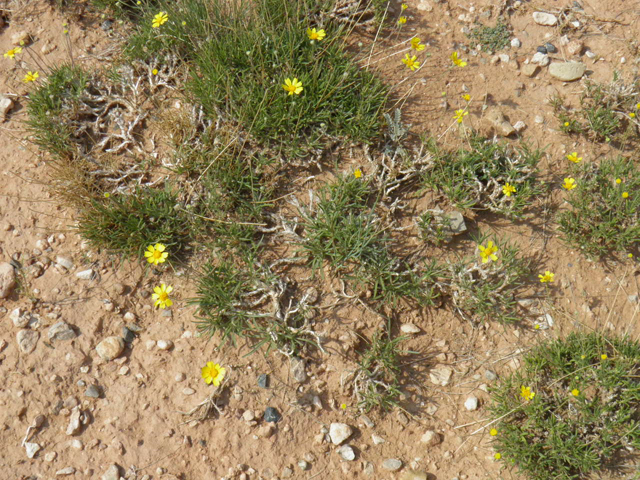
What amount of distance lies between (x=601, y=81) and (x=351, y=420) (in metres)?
3.15

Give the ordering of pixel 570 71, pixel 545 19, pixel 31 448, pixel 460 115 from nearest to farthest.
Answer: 1. pixel 31 448
2. pixel 460 115
3. pixel 570 71
4. pixel 545 19

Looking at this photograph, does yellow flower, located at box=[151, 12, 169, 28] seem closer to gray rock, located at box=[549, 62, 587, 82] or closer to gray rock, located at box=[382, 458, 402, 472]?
gray rock, located at box=[549, 62, 587, 82]

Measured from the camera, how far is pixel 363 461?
121 inches

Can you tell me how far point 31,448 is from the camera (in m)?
3.00

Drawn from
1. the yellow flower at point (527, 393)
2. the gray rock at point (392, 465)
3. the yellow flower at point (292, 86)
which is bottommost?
the gray rock at point (392, 465)

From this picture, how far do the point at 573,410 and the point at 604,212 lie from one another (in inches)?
52.4

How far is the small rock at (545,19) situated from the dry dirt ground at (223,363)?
34.1 inches

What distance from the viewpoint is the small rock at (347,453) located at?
3.07 meters

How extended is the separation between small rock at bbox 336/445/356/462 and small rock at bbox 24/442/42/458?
171cm

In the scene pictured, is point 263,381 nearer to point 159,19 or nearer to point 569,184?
point 569,184

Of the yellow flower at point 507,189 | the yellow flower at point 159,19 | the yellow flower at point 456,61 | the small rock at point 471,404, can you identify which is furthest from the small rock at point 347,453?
the yellow flower at point 159,19

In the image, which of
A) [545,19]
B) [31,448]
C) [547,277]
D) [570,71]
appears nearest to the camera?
[31,448]

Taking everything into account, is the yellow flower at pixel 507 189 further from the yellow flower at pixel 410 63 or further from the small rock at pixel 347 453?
the small rock at pixel 347 453

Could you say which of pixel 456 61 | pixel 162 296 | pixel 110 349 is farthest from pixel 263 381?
pixel 456 61
